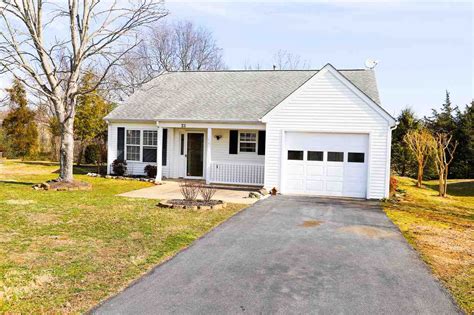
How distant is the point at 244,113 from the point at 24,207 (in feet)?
31.8

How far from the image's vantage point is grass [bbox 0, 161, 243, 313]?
16.7 ft

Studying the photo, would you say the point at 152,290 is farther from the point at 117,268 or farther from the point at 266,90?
the point at 266,90

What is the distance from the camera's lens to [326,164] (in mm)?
15594

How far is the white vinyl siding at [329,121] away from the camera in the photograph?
589 inches

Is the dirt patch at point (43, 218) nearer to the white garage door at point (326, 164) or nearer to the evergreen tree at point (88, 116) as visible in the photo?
the white garage door at point (326, 164)

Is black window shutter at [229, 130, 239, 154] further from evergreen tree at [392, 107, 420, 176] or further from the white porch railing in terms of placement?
evergreen tree at [392, 107, 420, 176]

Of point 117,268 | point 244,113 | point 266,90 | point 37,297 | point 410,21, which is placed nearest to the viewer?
point 37,297

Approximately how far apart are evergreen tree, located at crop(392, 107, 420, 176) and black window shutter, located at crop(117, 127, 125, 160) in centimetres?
1665

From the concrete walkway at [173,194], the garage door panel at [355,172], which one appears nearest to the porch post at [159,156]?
the concrete walkway at [173,194]

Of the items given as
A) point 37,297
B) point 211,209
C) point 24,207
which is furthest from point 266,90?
point 37,297

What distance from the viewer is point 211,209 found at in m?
11.6

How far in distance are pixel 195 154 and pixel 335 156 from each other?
23.0 ft

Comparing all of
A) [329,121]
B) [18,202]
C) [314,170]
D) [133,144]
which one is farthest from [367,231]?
[133,144]

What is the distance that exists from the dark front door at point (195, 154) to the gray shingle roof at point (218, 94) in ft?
4.82
